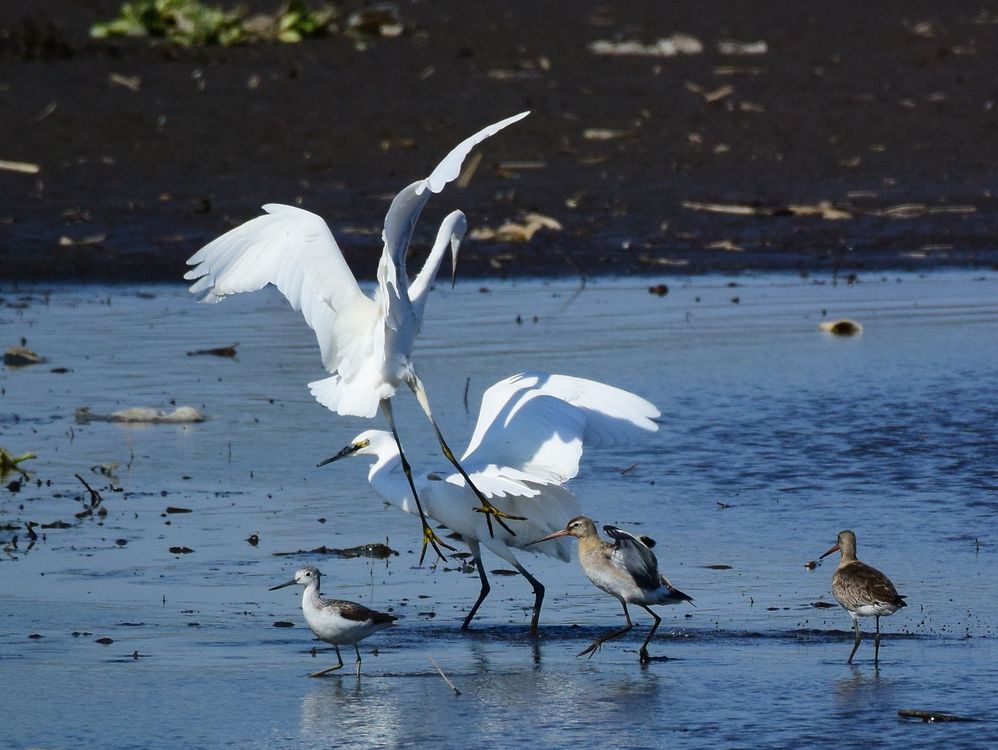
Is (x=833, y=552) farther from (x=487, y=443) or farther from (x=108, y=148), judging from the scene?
(x=108, y=148)

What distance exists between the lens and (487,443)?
770 cm

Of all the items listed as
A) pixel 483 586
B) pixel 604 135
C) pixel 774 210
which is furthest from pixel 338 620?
pixel 604 135

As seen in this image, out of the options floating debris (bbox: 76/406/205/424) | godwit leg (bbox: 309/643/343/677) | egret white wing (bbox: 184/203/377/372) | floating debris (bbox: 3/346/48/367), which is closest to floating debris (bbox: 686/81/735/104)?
floating debris (bbox: 3/346/48/367)

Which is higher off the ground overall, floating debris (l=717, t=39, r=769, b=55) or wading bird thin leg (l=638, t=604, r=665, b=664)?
floating debris (l=717, t=39, r=769, b=55)

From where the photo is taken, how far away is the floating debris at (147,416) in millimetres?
10352

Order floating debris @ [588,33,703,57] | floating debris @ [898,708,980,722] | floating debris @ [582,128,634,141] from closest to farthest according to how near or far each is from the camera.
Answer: floating debris @ [898,708,980,722] < floating debris @ [582,128,634,141] < floating debris @ [588,33,703,57]

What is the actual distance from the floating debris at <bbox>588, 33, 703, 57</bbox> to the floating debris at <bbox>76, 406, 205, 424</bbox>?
465 inches

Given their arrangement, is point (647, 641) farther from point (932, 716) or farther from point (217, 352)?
point (217, 352)

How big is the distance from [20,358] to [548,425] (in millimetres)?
5385

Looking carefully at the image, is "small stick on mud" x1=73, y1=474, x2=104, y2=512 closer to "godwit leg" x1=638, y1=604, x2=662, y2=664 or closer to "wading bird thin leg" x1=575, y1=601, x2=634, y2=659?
"wading bird thin leg" x1=575, y1=601, x2=634, y2=659

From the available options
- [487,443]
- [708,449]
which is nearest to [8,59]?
[708,449]

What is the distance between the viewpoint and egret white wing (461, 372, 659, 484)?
24.4 ft

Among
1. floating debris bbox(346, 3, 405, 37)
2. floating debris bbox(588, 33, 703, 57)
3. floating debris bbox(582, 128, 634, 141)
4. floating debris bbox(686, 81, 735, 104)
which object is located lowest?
floating debris bbox(582, 128, 634, 141)

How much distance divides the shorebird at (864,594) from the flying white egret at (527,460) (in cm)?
119
